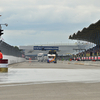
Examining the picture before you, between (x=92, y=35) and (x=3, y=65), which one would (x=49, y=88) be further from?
(x=92, y=35)

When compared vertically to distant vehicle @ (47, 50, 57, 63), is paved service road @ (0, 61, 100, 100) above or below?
below

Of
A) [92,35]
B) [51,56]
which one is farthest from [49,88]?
[92,35]

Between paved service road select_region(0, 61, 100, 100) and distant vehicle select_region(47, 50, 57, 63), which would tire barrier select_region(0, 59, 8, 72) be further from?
distant vehicle select_region(47, 50, 57, 63)

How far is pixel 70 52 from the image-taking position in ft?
526

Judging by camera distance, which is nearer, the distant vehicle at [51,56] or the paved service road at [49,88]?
the paved service road at [49,88]

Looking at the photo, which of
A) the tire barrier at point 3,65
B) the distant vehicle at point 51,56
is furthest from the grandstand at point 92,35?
the tire barrier at point 3,65

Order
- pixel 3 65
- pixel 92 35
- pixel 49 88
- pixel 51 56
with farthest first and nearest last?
1. pixel 92 35
2. pixel 51 56
3. pixel 3 65
4. pixel 49 88

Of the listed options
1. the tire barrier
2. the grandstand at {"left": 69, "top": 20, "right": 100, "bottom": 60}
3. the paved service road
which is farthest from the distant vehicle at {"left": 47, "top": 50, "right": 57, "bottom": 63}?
the paved service road

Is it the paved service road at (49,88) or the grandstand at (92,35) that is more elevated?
the grandstand at (92,35)

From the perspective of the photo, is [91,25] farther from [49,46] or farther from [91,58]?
[49,46]

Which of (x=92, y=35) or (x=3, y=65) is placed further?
(x=92, y=35)

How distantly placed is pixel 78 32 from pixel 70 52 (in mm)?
89987

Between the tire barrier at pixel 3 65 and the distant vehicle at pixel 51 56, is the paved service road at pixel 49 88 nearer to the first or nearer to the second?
the tire barrier at pixel 3 65

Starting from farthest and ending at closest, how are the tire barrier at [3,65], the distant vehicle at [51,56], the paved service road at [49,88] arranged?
the distant vehicle at [51,56] → the tire barrier at [3,65] → the paved service road at [49,88]
